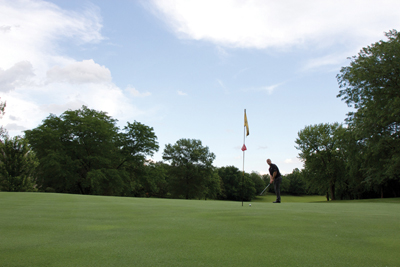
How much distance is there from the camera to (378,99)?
2739cm

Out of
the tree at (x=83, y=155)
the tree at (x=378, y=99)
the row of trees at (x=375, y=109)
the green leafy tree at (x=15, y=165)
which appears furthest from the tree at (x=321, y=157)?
the green leafy tree at (x=15, y=165)

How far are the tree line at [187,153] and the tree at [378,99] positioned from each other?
80 millimetres

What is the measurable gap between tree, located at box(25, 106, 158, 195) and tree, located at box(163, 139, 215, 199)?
17.2 metres

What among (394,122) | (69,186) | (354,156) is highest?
(394,122)

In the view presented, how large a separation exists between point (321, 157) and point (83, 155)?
39193 millimetres

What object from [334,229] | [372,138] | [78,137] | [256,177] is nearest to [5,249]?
[334,229]

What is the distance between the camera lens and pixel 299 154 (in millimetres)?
53375

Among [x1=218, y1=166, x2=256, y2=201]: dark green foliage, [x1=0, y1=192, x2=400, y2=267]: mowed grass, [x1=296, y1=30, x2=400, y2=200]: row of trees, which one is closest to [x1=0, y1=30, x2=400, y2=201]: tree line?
[x1=296, y1=30, x2=400, y2=200]: row of trees

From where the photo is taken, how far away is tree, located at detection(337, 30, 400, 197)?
26.0m

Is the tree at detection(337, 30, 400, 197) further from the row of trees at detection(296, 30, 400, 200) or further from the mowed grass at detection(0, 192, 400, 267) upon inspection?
the mowed grass at detection(0, 192, 400, 267)

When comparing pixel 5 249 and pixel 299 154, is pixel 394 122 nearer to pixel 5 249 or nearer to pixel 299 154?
pixel 299 154

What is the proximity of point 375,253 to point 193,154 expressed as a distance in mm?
60974

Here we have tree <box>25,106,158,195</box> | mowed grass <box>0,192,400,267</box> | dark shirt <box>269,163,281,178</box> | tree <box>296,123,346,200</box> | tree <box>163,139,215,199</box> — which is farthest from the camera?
tree <box>163,139,215,199</box>

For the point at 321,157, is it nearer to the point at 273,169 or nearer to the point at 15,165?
the point at 273,169
